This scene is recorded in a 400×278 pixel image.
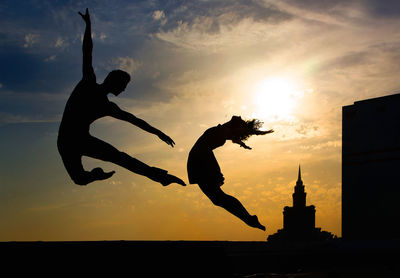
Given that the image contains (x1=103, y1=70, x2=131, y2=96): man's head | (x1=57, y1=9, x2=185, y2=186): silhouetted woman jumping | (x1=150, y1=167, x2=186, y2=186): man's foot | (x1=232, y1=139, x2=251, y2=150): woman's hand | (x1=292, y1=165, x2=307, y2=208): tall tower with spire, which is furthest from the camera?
(x1=292, y1=165, x2=307, y2=208): tall tower with spire


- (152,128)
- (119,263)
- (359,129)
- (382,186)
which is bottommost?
(119,263)

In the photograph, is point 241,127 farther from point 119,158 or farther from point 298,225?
point 298,225

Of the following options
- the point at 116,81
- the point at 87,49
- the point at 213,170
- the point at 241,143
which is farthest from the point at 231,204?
the point at 87,49

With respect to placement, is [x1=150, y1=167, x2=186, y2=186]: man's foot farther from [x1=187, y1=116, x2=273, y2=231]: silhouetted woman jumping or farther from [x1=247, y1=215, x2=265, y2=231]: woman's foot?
[x1=247, y1=215, x2=265, y2=231]: woman's foot

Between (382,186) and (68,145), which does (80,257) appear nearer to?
(68,145)

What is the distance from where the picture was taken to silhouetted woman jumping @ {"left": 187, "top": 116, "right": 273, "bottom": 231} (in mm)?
8302

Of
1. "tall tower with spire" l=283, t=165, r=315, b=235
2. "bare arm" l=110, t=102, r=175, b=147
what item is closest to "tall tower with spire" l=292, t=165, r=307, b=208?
"tall tower with spire" l=283, t=165, r=315, b=235

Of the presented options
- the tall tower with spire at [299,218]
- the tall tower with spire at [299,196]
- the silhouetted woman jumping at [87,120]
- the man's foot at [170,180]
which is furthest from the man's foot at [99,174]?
the tall tower with spire at [299,196]

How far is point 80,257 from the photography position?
5.26 metres

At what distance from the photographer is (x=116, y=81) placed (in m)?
7.20

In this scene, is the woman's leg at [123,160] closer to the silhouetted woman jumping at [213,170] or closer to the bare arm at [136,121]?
the bare arm at [136,121]

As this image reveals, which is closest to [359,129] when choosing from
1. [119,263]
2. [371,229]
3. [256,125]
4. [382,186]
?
[382,186]

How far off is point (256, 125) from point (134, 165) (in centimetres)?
265

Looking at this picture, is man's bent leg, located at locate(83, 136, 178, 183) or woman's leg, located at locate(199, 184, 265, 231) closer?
man's bent leg, located at locate(83, 136, 178, 183)
